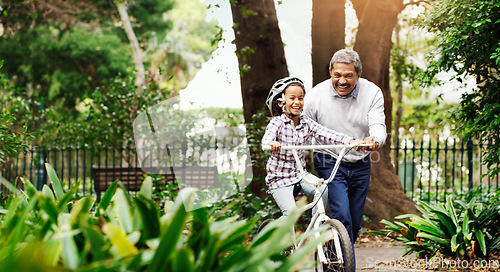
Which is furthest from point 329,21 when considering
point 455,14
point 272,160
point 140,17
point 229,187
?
point 140,17

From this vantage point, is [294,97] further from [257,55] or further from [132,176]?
[132,176]

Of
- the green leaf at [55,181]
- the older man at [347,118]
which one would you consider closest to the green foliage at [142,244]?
the green leaf at [55,181]

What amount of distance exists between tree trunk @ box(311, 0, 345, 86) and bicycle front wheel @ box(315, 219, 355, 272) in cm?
449

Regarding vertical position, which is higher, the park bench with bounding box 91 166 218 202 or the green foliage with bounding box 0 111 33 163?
the green foliage with bounding box 0 111 33 163

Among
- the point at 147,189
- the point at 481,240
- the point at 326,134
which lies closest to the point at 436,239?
the point at 481,240

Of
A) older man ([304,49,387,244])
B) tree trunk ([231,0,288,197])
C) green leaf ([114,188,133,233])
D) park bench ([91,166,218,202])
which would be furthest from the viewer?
park bench ([91,166,218,202])

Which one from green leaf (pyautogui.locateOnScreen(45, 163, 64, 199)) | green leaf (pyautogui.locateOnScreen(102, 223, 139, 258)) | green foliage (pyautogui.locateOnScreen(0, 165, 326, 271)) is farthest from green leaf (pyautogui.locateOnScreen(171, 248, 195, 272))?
green leaf (pyautogui.locateOnScreen(45, 163, 64, 199))

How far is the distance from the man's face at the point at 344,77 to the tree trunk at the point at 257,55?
357cm

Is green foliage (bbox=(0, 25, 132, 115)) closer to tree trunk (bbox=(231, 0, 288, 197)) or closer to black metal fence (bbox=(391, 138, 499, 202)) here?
black metal fence (bbox=(391, 138, 499, 202))

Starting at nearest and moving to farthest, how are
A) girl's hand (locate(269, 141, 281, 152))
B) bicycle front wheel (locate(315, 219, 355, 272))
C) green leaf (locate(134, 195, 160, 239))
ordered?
green leaf (locate(134, 195, 160, 239))
bicycle front wheel (locate(315, 219, 355, 272))
girl's hand (locate(269, 141, 281, 152))

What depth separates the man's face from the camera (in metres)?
4.31

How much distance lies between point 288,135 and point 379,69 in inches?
185

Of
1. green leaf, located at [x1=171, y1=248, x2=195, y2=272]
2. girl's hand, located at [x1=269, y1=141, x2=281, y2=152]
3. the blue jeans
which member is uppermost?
girl's hand, located at [x1=269, y1=141, x2=281, y2=152]

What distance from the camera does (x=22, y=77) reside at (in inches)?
765
